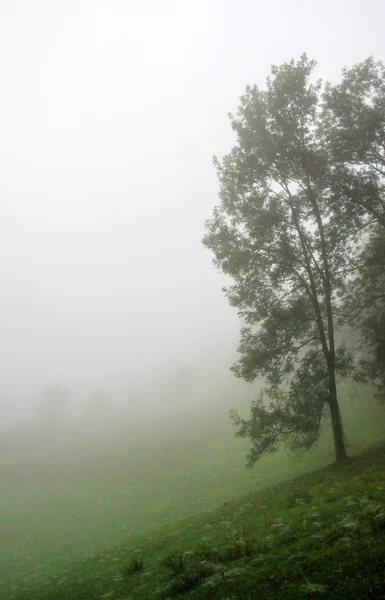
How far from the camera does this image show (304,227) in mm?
21047

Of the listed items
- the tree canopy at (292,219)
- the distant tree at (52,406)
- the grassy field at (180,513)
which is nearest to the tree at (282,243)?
the tree canopy at (292,219)

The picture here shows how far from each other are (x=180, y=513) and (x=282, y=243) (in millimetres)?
24750

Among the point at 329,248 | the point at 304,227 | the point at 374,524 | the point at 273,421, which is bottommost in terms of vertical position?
A: the point at 374,524

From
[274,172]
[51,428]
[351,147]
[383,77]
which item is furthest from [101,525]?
[51,428]

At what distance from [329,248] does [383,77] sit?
38.2 feet

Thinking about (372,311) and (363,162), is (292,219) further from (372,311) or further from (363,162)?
(372,311)

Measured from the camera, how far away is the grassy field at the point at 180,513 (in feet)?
28.4

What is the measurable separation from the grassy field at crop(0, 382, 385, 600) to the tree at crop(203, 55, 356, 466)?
17.3ft

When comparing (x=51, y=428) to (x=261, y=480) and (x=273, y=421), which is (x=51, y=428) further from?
(x=273, y=421)

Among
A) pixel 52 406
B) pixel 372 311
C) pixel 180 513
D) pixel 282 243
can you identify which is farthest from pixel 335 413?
pixel 52 406

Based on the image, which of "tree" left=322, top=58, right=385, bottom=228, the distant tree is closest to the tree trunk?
"tree" left=322, top=58, right=385, bottom=228

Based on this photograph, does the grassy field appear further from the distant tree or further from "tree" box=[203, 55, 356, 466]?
the distant tree

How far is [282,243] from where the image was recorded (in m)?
20.0

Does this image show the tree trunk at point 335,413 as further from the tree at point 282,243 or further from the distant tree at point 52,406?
the distant tree at point 52,406
